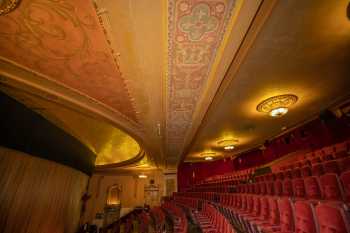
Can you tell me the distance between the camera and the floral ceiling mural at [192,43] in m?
1.43

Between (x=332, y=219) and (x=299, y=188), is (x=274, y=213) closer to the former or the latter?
(x=299, y=188)

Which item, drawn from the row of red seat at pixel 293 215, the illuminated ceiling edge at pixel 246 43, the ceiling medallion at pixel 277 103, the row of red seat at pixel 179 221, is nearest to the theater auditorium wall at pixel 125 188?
the row of red seat at pixel 179 221

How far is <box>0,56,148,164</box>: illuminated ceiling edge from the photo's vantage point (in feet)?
7.29

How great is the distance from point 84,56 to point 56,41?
0.29 meters

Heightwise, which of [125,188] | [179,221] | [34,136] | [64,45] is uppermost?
[64,45]

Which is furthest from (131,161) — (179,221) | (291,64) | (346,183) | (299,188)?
(346,183)

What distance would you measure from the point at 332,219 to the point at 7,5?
2.86 m

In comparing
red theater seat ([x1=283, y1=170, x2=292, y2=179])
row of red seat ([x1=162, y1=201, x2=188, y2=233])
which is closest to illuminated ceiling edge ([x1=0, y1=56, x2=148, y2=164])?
row of red seat ([x1=162, y1=201, x2=188, y2=233])

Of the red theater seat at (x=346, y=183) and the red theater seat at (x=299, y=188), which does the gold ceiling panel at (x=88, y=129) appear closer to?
the red theater seat at (x=299, y=188)

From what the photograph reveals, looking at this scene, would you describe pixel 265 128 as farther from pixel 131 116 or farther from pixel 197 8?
pixel 197 8

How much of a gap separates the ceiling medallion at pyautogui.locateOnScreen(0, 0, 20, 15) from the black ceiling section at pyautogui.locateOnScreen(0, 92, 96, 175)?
1.51m

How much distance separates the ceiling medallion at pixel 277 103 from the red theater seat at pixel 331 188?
5.65 feet

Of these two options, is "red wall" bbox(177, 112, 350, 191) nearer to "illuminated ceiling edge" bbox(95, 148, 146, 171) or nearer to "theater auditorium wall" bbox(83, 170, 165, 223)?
"theater auditorium wall" bbox(83, 170, 165, 223)

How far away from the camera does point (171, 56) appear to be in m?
1.88
